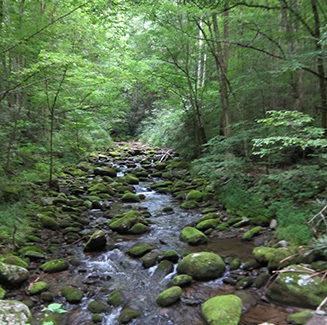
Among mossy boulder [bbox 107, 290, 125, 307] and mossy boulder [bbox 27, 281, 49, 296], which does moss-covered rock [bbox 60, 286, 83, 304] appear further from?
mossy boulder [bbox 107, 290, 125, 307]

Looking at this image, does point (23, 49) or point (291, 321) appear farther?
point (23, 49)

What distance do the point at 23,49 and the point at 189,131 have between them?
8.12 metres

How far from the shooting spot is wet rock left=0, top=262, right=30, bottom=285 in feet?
13.3

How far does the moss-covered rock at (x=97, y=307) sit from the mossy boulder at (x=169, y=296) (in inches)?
32.4

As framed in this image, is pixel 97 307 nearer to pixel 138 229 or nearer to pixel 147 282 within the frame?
pixel 147 282

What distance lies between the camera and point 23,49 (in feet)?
19.8

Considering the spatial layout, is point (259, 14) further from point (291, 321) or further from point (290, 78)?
point (291, 321)

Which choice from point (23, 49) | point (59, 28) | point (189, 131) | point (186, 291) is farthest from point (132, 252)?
point (189, 131)

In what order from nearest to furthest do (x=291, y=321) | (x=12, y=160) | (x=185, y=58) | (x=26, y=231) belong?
1. (x=291, y=321)
2. (x=26, y=231)
3. (x=12, y=160)
4. (x=185, y=58)

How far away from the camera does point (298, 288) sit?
3.48 meters

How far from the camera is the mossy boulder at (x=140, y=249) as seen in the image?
5.45 meters

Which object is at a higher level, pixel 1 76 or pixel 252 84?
pixel 1 76

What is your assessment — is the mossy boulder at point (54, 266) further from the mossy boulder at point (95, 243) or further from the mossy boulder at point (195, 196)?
the mossy boulder at point (195, 196)

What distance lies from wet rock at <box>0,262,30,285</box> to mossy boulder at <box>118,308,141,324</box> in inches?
72.5
